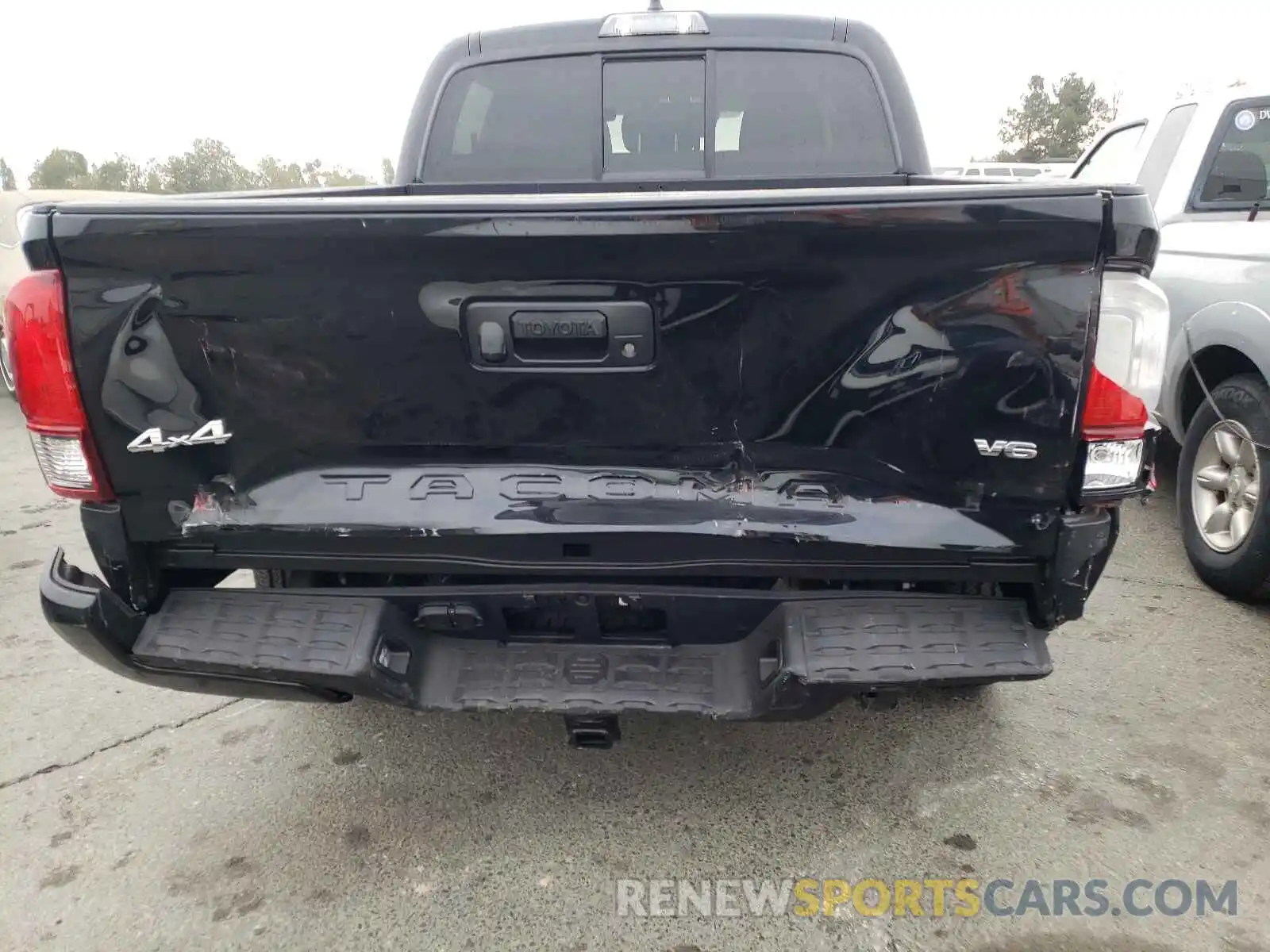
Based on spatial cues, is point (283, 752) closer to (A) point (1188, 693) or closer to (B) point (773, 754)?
(B) point (773, 754)

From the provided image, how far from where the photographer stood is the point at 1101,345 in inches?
73.3

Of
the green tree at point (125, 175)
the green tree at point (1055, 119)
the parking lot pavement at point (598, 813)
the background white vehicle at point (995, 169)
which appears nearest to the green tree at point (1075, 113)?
the green tree at point (1055, 119)

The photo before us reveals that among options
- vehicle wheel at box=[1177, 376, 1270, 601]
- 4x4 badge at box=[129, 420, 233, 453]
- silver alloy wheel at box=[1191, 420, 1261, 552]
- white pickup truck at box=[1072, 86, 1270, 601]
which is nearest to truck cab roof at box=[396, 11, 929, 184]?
white pickup truck at box=[1072, 86, 1270, 601]

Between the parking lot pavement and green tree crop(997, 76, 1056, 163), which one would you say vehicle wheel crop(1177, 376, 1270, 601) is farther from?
green tree crop(997, 76, 1056, 163)

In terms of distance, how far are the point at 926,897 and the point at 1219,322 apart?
294cm

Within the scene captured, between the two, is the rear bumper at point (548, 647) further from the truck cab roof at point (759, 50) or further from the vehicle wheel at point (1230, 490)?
the vehicle wheel at point (1230, 490)

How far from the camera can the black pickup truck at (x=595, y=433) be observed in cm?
180

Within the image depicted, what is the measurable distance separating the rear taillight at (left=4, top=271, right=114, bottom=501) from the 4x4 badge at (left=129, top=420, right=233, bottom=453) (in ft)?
0.37

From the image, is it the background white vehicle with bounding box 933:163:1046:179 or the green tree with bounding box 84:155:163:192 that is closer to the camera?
the background white vehicle with bounding box 933:163:1046:179

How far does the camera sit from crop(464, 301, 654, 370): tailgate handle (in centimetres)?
187

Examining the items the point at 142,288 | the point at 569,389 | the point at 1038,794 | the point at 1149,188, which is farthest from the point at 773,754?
the point at 1149,188

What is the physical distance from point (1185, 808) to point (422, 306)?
2.56m

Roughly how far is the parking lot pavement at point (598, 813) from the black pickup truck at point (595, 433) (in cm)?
54

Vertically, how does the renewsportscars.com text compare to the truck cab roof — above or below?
below
